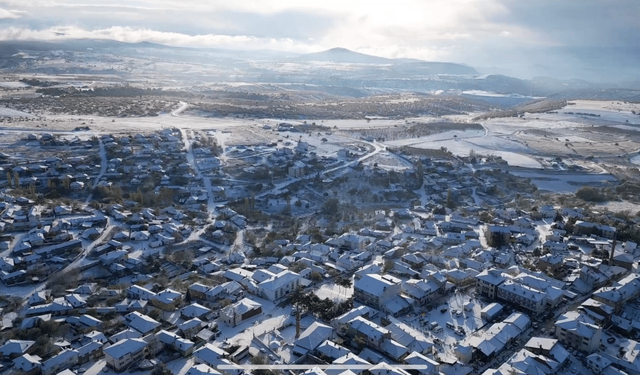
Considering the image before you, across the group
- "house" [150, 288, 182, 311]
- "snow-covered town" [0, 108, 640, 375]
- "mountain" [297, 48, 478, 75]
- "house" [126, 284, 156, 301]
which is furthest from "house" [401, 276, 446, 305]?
"mountain" [297, 48, 478, 75]

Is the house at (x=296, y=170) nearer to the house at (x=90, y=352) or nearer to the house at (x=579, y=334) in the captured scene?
the house at (x=90, y=352)

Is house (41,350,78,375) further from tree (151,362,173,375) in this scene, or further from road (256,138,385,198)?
road (256,138,385,198)

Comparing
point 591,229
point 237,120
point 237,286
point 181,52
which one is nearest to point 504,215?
point 591,229

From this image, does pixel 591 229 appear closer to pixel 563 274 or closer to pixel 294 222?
pixel 563 274

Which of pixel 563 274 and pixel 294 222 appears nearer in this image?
pixel 563 274

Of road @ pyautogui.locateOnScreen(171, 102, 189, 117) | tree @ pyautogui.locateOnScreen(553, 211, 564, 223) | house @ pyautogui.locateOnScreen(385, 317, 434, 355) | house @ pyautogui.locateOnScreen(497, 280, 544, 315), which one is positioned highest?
road @ pyautogui.locateOnScreen(171, 102, 189, 117)

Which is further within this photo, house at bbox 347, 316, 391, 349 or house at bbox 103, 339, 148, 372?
house at bbox 347, 316, 391, 349
